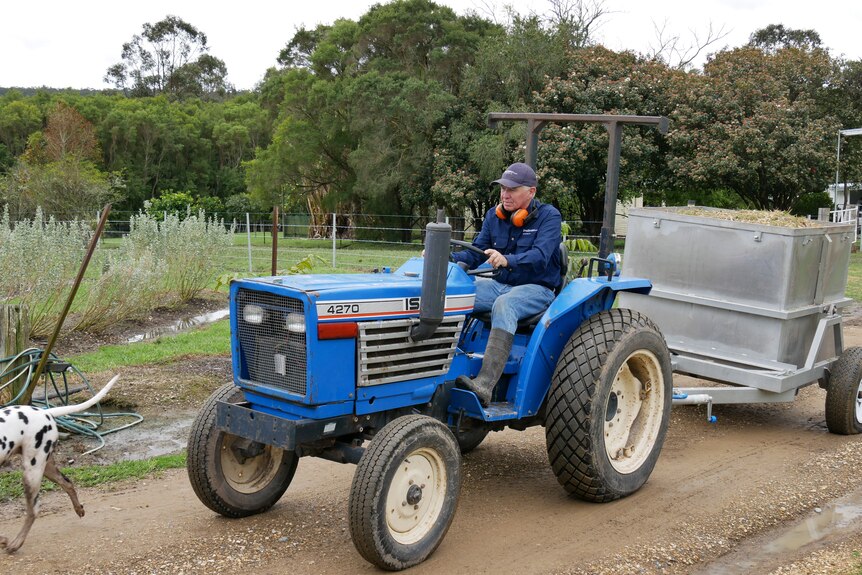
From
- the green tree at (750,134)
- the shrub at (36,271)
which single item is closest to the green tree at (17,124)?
the green tree at (750,134)

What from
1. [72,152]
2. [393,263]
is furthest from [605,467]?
[72,152]

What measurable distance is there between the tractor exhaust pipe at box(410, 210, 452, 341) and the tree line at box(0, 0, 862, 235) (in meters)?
19.8

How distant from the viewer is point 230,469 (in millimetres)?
4773

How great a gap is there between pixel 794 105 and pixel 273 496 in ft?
77.5

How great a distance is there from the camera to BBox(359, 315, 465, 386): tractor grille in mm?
4277

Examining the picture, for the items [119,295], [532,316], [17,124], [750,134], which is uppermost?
[17,124]

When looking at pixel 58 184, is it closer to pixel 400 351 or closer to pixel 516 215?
pixel 516 215

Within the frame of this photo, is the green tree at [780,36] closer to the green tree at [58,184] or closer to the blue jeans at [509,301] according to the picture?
the green tree at [58,184]

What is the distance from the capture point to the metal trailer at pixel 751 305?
21.2ft

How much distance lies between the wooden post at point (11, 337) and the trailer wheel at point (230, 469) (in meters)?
2.51

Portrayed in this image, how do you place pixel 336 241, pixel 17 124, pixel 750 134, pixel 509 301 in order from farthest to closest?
1. pixel 17 124
2. pixel 336 241
3. pixel 750 134
4. pixel 509 301

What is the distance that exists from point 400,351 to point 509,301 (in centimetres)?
85

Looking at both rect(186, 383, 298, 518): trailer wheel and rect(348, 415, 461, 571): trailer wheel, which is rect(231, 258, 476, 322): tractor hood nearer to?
rect(348, 415, 461, 571): trailer wheel

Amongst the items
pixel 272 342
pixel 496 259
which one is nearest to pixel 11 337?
pixel 272 342
